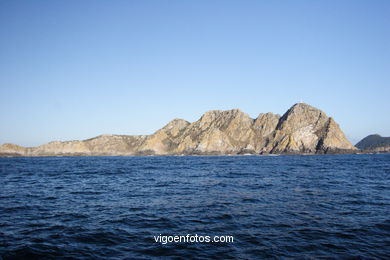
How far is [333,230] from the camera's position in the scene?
48.0 ft

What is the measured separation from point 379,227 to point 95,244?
15.9m

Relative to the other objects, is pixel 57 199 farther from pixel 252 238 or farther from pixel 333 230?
pixel 333 230

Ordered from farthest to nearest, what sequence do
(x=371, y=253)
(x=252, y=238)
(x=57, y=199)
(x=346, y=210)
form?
(x=57, y=199), (x=346, y=210), (x=252, y=238), (x=371, y=253)

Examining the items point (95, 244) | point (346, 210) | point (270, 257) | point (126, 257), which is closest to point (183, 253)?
point (126, 257)

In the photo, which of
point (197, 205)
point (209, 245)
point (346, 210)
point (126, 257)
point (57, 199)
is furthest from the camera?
point (57, 199)

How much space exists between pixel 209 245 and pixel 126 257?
3810mm

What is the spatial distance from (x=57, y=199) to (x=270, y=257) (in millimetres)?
20683

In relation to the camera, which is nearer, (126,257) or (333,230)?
(126,257)

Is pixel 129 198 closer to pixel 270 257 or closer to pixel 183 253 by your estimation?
pixel 183 253

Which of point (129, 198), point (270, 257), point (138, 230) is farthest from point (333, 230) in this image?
point (129, 198)

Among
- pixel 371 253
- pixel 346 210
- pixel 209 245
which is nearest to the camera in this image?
pixel 371 253

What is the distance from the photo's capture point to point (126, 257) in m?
10.7

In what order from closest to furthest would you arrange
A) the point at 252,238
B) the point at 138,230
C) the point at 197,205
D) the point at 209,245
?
the point at 209,245, the point at 252,238, the point at 138,230, the point at 197,205

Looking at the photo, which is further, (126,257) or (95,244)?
(95,244)
